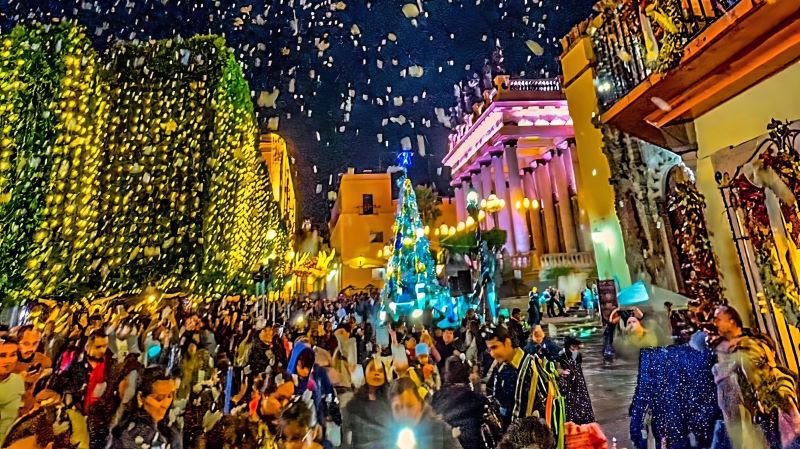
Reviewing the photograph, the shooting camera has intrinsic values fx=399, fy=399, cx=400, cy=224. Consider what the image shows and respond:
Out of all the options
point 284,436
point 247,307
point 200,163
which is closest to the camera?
point 284,436

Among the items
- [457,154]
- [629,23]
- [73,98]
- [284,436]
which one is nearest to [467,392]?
[284,436]

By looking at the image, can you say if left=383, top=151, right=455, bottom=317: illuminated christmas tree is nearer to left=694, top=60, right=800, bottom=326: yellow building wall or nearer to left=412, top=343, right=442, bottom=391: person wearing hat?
left=412, top=343, right=442, bottom=391: person wearing hat

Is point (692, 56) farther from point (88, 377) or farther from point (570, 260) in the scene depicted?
point (570, 260)

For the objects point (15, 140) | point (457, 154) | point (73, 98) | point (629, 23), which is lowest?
point (629, 23)

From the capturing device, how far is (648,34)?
4949mm

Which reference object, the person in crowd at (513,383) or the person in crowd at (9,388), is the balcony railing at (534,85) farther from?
the person in crowd at (9,388)

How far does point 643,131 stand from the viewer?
556cm

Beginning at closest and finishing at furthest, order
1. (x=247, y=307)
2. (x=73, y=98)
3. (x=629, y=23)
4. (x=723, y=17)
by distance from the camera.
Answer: (x=723, y=17)
(x=629, y=23)
(x=73, y=98)
(x=247, y=307)

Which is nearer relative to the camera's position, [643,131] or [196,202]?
[643,131]

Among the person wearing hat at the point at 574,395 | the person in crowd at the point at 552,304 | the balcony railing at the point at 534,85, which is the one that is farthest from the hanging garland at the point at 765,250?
the balcony railing at the point at 534,85

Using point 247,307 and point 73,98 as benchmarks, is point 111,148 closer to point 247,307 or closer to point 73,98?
point 73,98

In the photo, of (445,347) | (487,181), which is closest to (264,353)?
(445,347)

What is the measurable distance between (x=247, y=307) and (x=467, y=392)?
56.6 ft

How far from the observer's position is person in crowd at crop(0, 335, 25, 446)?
381cm
